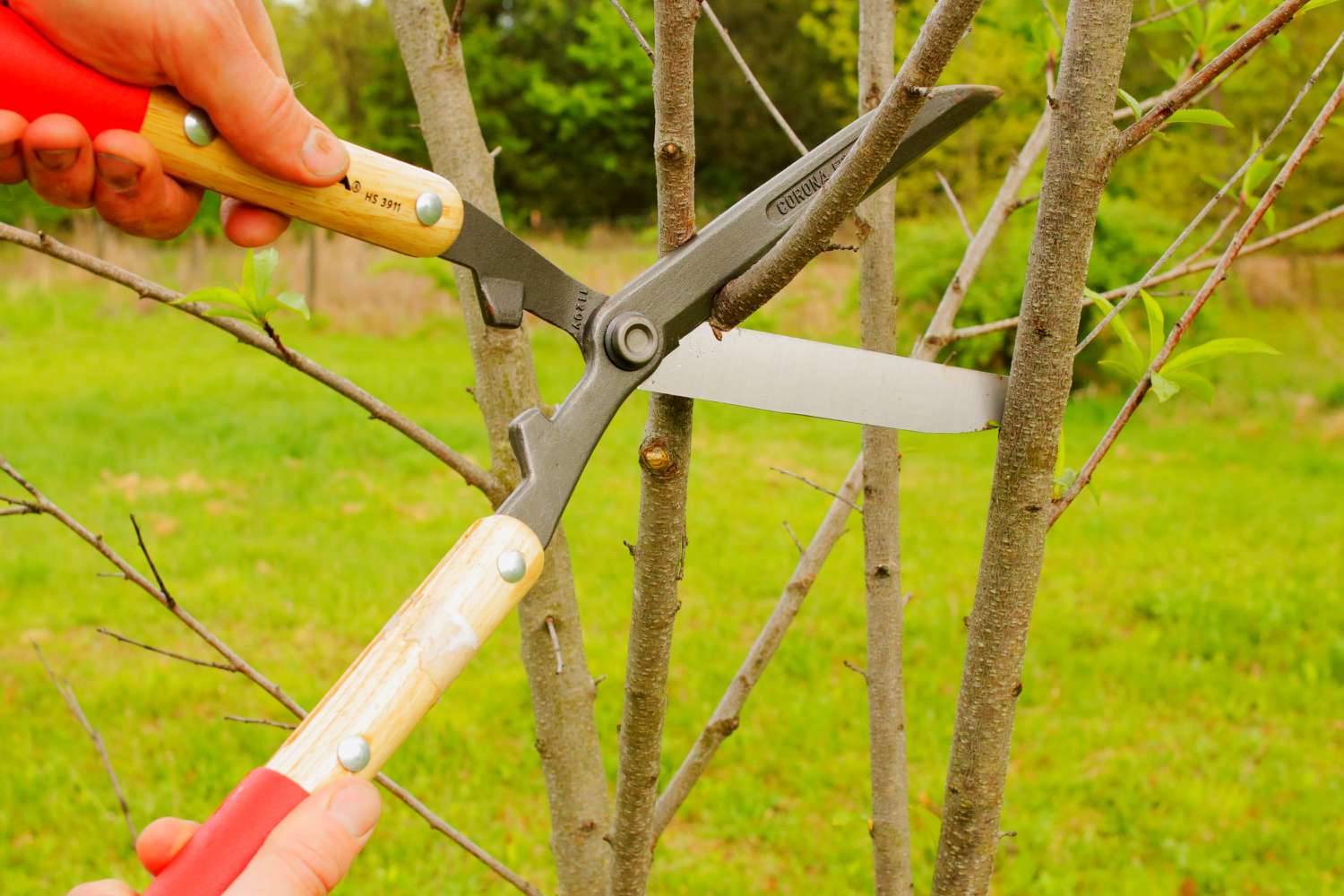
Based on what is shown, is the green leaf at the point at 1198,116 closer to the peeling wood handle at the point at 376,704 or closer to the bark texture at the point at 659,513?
the bark texture at the point at 659,513

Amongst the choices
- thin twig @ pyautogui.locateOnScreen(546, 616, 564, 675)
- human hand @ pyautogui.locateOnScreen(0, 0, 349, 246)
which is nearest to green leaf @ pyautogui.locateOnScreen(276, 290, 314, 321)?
human hand @ pyautogui.locateOnScreen(0, 0, 349, 246)

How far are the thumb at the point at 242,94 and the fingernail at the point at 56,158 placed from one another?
0.41 feet

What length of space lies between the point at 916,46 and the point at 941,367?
439 mm

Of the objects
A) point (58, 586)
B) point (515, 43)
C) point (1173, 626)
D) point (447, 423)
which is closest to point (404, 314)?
point (447, 423)

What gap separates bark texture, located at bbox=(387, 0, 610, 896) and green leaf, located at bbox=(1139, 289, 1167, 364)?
869mm

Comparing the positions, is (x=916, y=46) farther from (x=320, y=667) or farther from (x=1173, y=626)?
(x=1173, y=626)

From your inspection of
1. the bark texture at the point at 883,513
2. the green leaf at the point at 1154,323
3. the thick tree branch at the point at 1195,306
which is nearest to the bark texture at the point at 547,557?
the bark texture at the point at 883,513

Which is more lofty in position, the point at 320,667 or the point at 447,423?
the point at 447,423

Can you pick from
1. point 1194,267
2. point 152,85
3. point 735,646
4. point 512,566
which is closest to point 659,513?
point 512,566

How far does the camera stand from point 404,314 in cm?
1405

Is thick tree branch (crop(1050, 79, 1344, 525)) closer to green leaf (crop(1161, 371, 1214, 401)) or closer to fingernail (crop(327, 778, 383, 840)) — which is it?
green leaf (crop(1161, 371, 1214, 401))

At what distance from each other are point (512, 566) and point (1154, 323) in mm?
793

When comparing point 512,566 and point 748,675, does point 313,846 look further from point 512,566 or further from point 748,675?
point 748,675

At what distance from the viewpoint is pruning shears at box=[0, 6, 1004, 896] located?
0.91 metres
